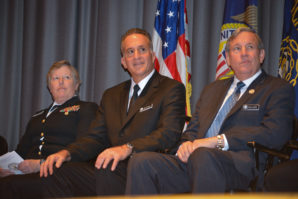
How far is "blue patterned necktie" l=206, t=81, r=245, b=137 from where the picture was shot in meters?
2.59

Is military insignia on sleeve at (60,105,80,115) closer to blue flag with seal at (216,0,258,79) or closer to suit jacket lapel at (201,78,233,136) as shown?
suit jacket lapel at (201,78,233,136)

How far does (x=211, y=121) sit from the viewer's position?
2596 mm

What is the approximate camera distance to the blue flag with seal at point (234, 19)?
3490 mm

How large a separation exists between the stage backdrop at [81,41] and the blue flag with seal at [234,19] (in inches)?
17.1

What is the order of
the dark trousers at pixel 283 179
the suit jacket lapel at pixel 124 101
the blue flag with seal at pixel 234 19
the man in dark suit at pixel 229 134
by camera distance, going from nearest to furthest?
the dark trousers at pixel 283 179
the man in dark suit at pixel 229 134
the suit jacket lapel at pixel 124 101
the blue flag with seal at pixel 234 19

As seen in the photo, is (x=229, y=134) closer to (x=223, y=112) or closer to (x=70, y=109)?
(x=223, y=112)

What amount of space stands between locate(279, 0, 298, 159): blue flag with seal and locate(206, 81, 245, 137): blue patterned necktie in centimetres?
73

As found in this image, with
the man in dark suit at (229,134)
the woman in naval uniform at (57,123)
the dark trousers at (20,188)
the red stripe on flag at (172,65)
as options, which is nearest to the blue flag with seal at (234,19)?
the red stripe on flag at (172,65)

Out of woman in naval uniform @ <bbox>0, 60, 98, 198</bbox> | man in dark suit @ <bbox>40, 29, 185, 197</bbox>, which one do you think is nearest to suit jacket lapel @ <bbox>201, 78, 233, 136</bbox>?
man in dark suit @ <bbox>40, 29, 185, 197</bbox>

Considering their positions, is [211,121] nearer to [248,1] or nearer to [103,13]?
[248,1]

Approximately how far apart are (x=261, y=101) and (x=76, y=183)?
150 centimetres

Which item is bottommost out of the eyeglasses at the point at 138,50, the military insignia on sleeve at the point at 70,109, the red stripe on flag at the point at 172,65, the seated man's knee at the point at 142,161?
the seated man's knee at the point at 142,161

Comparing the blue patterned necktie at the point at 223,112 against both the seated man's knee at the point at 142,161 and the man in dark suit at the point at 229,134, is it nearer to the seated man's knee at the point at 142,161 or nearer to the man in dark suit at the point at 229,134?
the man in dark suit at the point at 229,134

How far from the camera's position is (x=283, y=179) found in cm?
191
